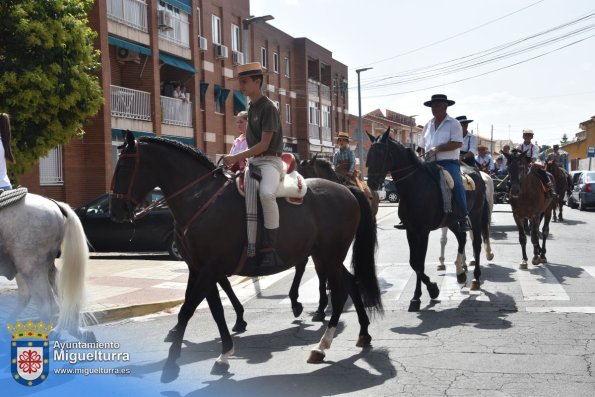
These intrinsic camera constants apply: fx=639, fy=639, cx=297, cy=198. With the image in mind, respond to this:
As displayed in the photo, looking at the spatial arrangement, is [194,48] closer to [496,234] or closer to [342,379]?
[496,234]

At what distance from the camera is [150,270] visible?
12406 mm

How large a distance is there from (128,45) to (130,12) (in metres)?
1.77

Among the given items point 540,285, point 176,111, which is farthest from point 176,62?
point 540,285

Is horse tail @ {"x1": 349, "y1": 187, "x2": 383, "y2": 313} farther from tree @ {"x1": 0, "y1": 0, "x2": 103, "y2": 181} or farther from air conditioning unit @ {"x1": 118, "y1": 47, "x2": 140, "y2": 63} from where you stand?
air conditioning unit @ {"x1": 118, "y1": 47, "x2": 140, "y2": 63}

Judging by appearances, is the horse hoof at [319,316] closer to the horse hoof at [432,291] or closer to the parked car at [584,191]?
the horse hoof at [432,291]

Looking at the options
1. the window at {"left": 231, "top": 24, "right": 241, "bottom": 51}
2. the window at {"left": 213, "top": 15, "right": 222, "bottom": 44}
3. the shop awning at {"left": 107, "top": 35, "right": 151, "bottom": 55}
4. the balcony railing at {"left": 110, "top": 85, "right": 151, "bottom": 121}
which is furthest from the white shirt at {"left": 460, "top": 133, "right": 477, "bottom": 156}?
the window at {"left": 231, "top": 24, "right": 241, "bottom": 51}

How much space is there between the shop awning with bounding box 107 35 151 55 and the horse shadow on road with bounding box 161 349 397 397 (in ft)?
63.4

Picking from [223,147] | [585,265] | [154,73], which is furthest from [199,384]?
[223,147]

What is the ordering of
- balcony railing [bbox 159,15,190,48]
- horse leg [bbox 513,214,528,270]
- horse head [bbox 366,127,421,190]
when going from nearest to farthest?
horse head [bbox 366,127,421,190] → horse leg [bbox 513,214,528,270] → balcony railing [bbox 159,15,190,48]

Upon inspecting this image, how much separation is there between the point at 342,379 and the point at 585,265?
24.8ft

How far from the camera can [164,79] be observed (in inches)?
1146

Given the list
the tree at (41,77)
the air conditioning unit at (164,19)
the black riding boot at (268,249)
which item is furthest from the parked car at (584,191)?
the black riding boot at (268,249)

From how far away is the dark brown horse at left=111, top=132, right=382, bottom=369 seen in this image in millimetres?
5773

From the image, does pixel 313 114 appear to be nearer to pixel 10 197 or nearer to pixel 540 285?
pixel 540 285
